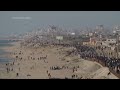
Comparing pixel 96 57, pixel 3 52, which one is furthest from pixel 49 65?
pixel 96 57

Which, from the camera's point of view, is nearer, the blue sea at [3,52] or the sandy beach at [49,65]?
the sandy beach at [49,65]

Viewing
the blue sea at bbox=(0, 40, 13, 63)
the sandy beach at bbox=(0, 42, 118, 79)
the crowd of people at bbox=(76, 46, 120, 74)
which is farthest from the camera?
the crowd of people at bbox=(76, 46, 120, 74)

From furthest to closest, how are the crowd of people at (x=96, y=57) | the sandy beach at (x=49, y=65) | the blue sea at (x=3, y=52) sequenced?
the crowd of people at (x=96, y=57), the blue sea at (x=3, y=52), the sandy beach at (x=49, y=65)

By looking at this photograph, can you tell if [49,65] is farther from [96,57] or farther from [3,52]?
[96,57]

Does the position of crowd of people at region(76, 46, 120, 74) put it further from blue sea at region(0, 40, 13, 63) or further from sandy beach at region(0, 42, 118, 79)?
blue sea at region(0, 40, 13, 63)

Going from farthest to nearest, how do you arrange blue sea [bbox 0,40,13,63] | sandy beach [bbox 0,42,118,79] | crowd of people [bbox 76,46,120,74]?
1. crowd of people [bbox 76,46,120,74]
2. blue sea [bbox 0,40,13,63]
3. sandy beach [bbox 0,42,118,79]

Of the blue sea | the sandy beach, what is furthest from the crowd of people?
the blue sea

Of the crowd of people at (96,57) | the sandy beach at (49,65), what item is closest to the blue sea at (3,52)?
the sandy beach at (49,65)

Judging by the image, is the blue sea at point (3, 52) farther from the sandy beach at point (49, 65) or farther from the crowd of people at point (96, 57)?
the crowd of people at point (96, 57)
